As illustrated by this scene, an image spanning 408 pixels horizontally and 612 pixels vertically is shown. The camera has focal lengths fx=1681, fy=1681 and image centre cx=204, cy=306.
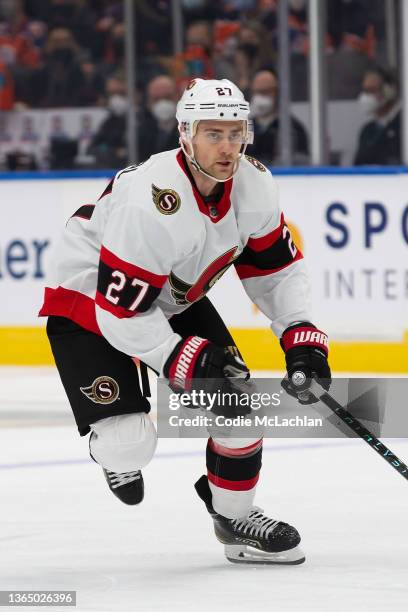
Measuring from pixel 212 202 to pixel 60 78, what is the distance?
4.97m

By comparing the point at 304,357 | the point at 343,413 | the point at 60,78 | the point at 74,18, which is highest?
the point at 74,18

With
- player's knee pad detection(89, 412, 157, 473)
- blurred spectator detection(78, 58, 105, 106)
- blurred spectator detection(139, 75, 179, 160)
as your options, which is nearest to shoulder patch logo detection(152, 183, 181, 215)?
player's knee pad detection(89, 412, 157, 473)

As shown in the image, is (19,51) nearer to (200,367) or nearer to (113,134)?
(113,134)

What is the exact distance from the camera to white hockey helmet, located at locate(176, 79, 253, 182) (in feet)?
12.5

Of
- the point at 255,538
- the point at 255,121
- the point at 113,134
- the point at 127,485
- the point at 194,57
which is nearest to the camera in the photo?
the point at 127,485

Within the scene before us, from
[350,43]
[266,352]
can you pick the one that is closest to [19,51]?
[350,43]

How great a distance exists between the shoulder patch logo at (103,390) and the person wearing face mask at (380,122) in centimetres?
420

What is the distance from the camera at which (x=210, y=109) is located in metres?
3.80

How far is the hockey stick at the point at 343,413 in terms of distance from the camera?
3.83 metres

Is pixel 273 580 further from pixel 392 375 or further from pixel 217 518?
pixel 392 375

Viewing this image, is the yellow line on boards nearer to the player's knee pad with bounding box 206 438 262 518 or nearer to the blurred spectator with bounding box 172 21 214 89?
the blurred spectator with bounding box 172 21 214 89

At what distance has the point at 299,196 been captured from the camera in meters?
7.99


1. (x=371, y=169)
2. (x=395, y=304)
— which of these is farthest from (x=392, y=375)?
(x=371, y=169)

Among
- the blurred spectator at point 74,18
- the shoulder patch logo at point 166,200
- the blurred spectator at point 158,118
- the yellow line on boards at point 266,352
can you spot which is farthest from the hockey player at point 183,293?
the blurred spectator at point 74,18
